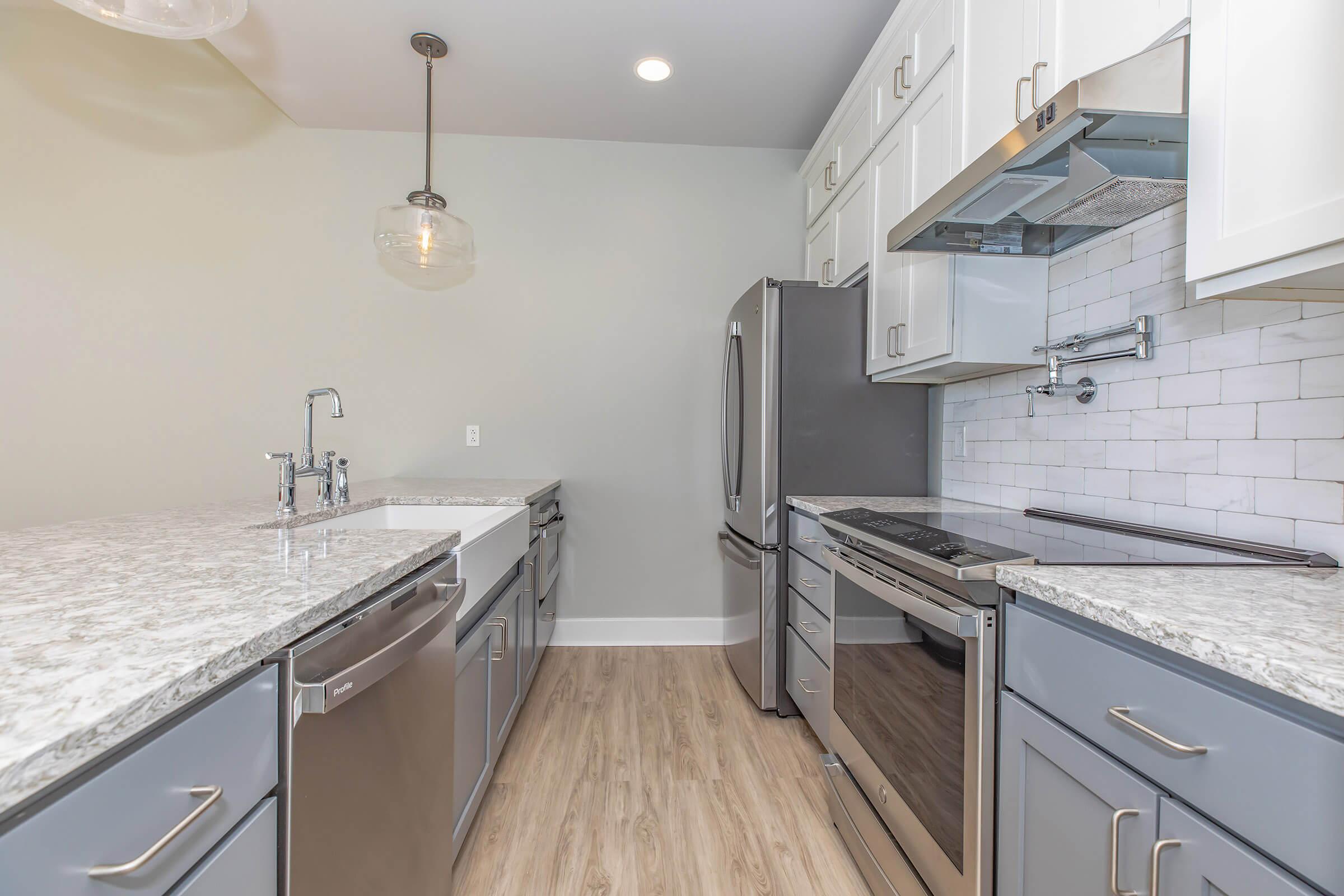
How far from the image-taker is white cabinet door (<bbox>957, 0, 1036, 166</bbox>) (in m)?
1.34

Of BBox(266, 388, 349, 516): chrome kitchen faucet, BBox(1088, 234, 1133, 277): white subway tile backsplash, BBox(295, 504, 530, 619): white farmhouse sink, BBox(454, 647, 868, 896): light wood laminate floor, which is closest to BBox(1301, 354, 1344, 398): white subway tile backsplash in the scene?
BBox(1088, 234, 1133, 277): white subway tile backsplash

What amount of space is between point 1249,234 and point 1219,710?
674 mm

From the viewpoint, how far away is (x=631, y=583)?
3152mm

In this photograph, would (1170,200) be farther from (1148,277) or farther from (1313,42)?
(1313,42)

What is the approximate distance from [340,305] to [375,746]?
2757mm

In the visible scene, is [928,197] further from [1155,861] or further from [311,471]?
[311,471]

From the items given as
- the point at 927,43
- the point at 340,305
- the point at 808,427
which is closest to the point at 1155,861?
the point at 808,427

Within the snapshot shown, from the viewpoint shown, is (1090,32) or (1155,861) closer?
(1155,861)

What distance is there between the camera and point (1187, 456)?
51.7 inches

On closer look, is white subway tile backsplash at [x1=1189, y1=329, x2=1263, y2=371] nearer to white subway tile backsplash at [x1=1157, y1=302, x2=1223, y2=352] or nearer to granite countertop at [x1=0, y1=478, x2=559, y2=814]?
white subway tile backsplash at [x1=1157, y1=302, x2=1223, y2=352]

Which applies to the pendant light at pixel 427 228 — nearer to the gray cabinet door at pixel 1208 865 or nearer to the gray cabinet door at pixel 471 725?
the gray cabinet door at pixel 471 725

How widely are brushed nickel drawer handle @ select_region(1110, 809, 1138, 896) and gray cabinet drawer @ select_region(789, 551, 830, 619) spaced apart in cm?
103

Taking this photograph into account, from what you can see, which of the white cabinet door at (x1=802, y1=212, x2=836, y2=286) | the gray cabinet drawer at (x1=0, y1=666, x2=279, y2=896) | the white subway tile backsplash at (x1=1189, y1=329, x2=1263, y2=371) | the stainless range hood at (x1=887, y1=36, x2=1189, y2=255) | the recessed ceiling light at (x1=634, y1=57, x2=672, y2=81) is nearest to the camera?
the gray cabinet drawer at (x1=0, y1=666, x2=279, y2=896)

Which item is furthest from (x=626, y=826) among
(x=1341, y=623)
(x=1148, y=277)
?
(x=1148, y=277)
